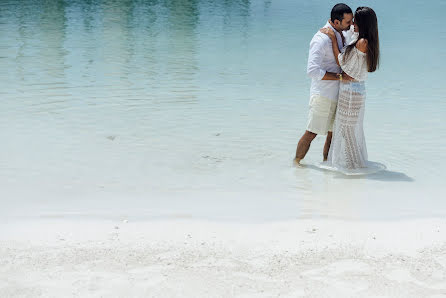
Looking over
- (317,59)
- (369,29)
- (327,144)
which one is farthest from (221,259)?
(327,144)

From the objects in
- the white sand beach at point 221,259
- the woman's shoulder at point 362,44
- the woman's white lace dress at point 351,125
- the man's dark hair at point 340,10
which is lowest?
the white sand beach at point 221,259

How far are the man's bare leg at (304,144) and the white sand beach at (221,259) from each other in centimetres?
149

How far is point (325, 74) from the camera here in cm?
617

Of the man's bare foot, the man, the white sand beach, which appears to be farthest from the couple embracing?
the white sand beach

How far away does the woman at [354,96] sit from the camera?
5.88 m

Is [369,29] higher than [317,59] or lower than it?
higher

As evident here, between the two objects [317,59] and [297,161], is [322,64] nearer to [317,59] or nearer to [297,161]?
[317,59]

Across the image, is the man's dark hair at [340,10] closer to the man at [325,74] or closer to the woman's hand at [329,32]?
the man at [325,74]

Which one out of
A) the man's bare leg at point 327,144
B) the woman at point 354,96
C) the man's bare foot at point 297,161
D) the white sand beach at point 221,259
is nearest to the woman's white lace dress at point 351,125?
the woman at point 354,96

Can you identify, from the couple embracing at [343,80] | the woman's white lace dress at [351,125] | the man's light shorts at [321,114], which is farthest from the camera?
the man's light shorts at [321,114]

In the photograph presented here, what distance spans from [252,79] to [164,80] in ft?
5.03

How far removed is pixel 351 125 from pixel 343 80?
1.37 ft

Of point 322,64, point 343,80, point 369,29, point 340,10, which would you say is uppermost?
point 340,10

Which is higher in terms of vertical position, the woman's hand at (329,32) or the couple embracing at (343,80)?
the woman's hand at (329,32)
